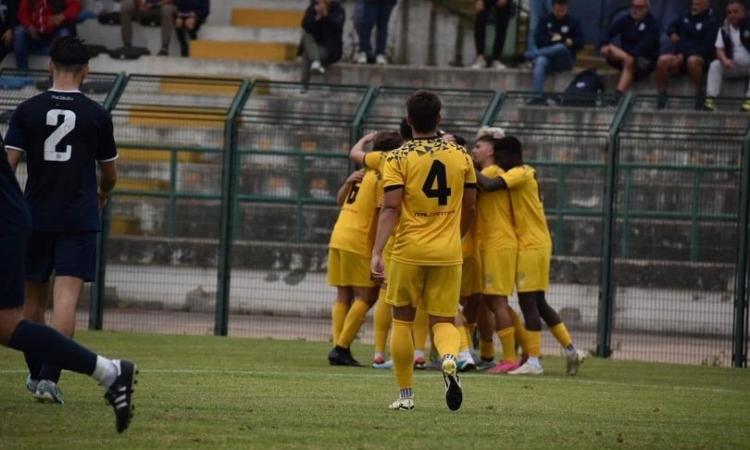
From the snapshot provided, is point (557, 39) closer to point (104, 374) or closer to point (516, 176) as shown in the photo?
point (516, 176)

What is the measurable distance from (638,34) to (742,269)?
25.1 ft

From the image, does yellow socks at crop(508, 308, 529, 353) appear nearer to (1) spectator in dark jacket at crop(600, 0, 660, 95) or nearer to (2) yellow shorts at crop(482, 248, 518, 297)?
(2) yellow shorts at crop(482, 248, 518, 297)

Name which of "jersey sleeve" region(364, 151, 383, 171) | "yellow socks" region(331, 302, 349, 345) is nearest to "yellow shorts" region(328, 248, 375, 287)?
"yellow socks" region(331, 302, 349, 345)

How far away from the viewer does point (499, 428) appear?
8.62 m

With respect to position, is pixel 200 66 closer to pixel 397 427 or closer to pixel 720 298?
pixel 720 298

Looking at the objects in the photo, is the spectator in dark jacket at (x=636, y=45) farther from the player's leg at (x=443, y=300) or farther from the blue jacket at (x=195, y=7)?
the player's leg at (x=443, y=300)

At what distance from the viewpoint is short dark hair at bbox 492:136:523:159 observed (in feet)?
44.5

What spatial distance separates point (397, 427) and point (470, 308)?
5.87 m

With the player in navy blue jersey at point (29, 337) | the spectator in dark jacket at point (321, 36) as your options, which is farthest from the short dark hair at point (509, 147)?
the spectator in dark jacket at point (321, 36)

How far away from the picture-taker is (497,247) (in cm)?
1366

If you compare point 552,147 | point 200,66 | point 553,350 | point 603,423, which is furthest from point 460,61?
point 603,423

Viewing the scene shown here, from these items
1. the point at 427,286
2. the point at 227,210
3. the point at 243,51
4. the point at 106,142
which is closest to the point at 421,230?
the point at 427,286

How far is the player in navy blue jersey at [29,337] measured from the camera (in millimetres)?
7512

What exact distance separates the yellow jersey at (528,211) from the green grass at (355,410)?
1253 millimetres
